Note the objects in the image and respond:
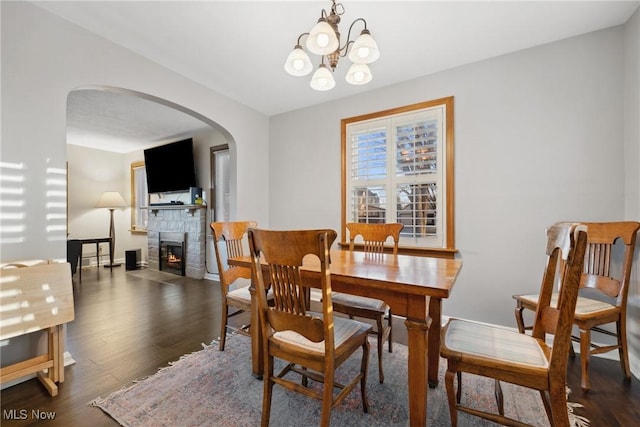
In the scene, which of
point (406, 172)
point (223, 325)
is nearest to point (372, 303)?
point (223, 325)

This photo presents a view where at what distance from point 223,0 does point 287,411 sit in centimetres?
269

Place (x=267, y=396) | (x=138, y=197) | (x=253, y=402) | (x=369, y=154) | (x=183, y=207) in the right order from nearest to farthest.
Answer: (x=267, y=396)
(x=253, y=402)
(x=369, y=154)
(x=183, y=207)
(x=138, y=197)

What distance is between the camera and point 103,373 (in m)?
1.87

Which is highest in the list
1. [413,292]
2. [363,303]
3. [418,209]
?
[418,209]

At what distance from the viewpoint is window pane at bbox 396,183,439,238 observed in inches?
111

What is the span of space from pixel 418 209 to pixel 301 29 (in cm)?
202

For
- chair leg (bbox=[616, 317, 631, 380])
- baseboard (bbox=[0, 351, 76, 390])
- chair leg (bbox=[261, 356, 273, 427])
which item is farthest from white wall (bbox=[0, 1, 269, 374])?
chair leg (bbox=[616, 317, 631, 380])

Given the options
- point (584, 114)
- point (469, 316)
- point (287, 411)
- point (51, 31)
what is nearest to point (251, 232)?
point (287, 411)

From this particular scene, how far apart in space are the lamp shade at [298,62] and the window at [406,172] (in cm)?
157

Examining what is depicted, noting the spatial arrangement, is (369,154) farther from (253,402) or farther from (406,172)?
(253,402)

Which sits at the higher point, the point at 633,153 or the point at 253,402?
the point at 633,153

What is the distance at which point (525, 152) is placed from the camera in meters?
2.39
